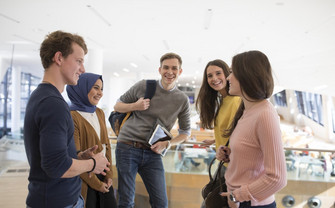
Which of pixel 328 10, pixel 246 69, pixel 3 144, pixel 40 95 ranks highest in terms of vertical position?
pixel 328 10

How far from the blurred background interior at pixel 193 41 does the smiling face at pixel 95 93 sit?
1.25 metres

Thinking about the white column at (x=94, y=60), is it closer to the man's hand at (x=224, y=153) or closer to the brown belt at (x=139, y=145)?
the brown belt at (x=139, y=145)

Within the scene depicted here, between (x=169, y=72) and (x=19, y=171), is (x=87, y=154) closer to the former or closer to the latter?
(x=169, y=72)

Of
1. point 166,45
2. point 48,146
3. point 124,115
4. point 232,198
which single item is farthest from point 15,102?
point 232,198

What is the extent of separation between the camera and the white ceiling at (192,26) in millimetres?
4727

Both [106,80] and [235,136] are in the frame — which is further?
[106,80]

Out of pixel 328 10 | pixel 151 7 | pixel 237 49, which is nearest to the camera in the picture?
pixel 328 10

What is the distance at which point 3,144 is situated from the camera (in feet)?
25.7

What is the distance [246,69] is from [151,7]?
164 inches

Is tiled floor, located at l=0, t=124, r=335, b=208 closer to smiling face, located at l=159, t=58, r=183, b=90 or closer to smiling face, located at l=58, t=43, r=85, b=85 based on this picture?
smiling face, located at l=159, t=58, r=183, b=90

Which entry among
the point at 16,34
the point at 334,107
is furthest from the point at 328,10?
the point at 334,107

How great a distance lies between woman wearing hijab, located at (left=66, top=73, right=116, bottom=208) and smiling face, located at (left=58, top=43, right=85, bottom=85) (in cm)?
45

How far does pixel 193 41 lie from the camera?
752 centimetres

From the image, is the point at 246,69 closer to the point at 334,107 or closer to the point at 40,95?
the point at 40,95
